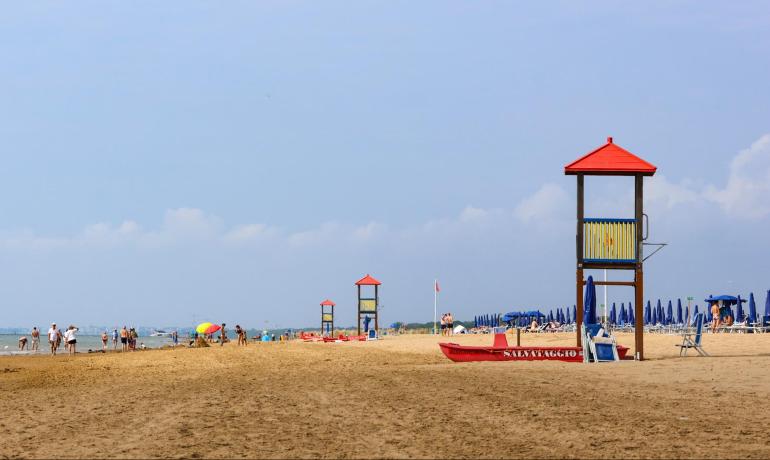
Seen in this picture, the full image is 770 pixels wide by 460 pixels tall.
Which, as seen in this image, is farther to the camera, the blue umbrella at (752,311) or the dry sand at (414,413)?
the blue umbrella at (752,311)

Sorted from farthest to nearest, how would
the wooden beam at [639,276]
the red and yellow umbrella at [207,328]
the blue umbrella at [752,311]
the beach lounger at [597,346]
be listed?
the red and yellow umbrella at [207,328] → the blue umbrella at [752,311] → the wooden beam at [639,276] → the beach lounger at [597,346]

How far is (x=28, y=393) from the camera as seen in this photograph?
16453mm

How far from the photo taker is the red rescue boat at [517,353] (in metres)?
20.0

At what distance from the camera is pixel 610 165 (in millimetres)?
20828

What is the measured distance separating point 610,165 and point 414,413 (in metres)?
12.0

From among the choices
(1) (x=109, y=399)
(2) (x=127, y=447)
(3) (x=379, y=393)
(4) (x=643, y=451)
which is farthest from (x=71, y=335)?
(4) (x=643, y=451)

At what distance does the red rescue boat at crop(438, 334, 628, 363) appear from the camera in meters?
20.0

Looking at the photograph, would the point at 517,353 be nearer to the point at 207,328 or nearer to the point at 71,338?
the point at 71,338

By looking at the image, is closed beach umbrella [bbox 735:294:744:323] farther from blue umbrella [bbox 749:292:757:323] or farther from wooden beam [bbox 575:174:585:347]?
wooden beam [bbox 575:174:585:347]

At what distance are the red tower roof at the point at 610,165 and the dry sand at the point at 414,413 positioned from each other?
4939 millimetres

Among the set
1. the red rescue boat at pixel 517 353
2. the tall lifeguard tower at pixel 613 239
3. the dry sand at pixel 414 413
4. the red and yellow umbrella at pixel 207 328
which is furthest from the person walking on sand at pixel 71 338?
the tall lifeguard tower at pixel 613 239

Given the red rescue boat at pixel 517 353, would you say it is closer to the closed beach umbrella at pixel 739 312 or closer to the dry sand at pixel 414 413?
the dry sand at pixel 414 413

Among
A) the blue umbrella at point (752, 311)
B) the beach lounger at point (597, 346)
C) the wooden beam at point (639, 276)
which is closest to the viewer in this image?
the beach lounger at point (597, 346)

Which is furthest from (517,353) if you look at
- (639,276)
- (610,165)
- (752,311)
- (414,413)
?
(752,311)
